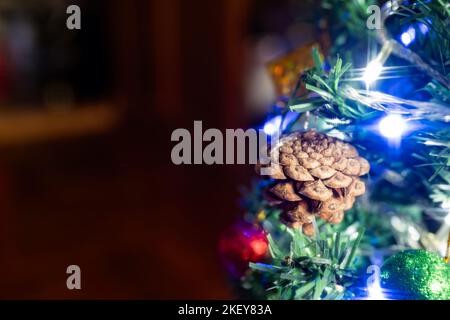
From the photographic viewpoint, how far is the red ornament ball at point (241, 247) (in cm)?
41

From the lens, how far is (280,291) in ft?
1.21

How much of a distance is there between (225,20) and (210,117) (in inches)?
18.2

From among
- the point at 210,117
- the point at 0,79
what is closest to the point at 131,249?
the point at 210,117

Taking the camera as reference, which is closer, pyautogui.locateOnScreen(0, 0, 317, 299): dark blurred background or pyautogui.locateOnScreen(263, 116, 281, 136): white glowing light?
pyautogui.locateOnScreen(263, 116, 281, 136): white glowing light

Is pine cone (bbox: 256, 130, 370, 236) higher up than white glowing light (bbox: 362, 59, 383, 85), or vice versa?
white glowing light (bbox: 362, 59, 383, 85)

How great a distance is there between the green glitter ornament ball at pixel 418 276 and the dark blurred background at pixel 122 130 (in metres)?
1.04

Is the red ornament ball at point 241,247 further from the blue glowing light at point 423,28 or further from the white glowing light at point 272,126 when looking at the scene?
the blue glowing light at point 423,28

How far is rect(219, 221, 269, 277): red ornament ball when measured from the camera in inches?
16.0

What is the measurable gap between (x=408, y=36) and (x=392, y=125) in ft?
0.30

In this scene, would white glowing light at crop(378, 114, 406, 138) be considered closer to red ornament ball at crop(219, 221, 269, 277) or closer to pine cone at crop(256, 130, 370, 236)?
pine cone at crop(256, 130, 370, 236)

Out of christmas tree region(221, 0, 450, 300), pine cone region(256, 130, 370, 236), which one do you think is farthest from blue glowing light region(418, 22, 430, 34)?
pine cone region(256, 130, 370, 236)

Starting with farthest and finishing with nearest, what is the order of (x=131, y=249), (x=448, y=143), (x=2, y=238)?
1. (x=131, y=249)
2. (x=2, y=238)
3. (x=448, y=143)

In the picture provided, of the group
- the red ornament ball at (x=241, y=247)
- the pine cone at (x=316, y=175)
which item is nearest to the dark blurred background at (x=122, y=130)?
the red ornament ball at (x=241, y=247)
